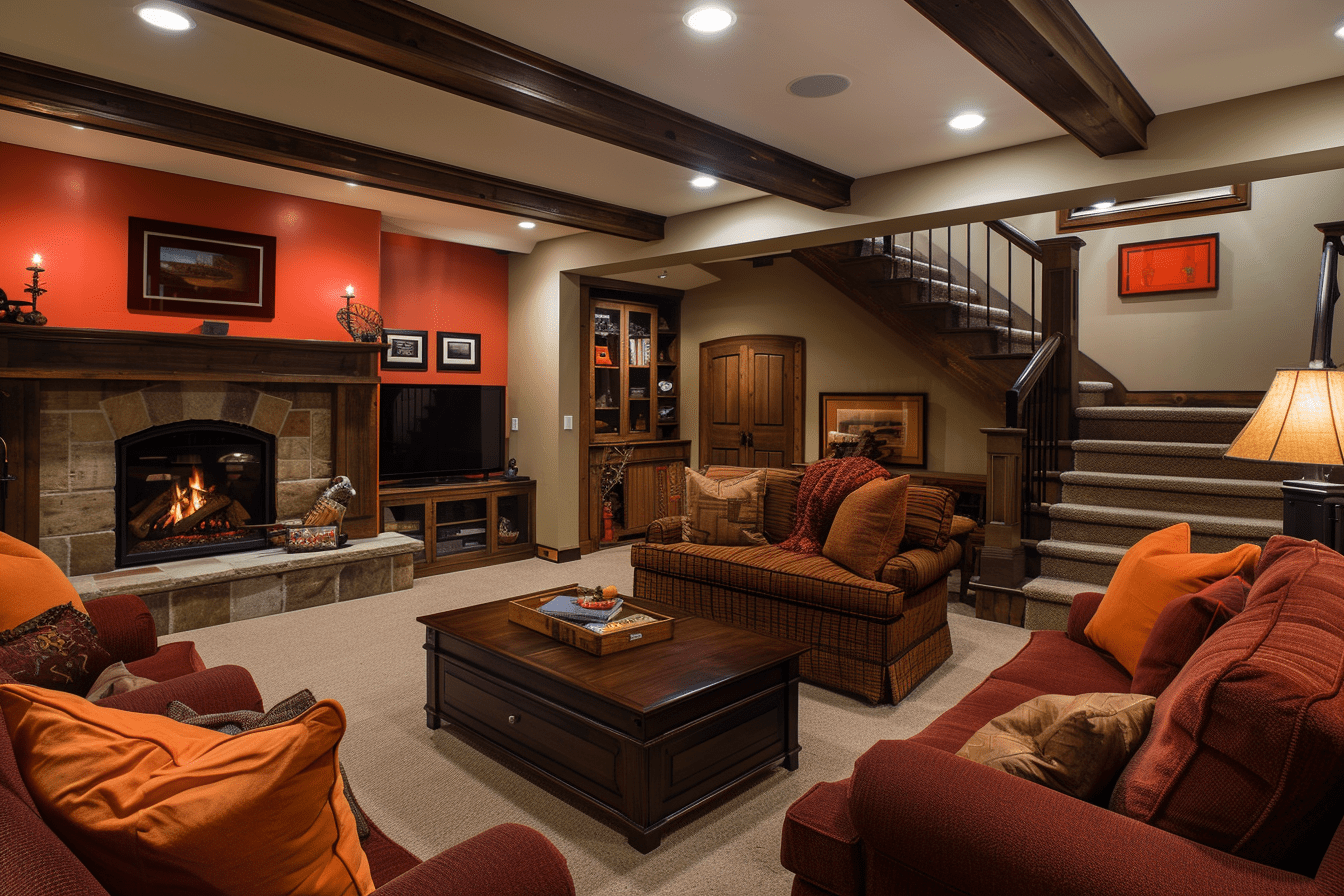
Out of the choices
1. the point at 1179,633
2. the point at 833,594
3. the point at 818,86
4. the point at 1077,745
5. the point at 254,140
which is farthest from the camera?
the point at 254,140

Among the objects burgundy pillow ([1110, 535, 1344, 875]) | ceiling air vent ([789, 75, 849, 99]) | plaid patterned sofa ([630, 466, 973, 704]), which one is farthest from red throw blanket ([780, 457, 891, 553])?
burgundy pillow ([1110, 535, 1344, 875])

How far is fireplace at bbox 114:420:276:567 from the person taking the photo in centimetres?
442

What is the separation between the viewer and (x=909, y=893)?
1326 millimetres

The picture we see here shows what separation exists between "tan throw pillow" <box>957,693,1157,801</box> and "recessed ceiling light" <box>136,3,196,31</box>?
316cm

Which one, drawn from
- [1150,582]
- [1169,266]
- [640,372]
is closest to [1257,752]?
[1150,582]

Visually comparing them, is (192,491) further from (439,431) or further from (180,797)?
(180,797)

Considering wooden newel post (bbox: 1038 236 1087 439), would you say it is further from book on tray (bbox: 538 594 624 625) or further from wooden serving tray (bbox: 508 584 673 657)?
book on tray (bbox: 538 594 624 625)

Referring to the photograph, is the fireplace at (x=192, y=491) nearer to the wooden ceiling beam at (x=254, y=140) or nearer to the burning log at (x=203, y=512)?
the burning log at (x=203, y=512)

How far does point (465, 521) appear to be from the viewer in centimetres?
591

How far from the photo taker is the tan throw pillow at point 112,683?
1.85m

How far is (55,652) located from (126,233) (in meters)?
3.37

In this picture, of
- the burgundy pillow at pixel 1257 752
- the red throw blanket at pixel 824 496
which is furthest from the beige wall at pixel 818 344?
the burgundy pillow at pixel 1257 752

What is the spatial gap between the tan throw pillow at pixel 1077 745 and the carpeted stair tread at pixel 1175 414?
4083 mm

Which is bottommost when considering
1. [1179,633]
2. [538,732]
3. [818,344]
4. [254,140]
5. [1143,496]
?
[538,732]
